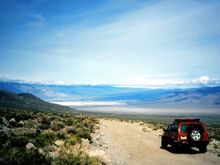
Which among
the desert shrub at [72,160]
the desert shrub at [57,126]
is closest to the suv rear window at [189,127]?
the desert shrub at [72,160]

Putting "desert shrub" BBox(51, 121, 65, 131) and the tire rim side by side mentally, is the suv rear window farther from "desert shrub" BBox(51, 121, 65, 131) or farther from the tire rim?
"desert shrub" BBox(51, 121, 65, 131)

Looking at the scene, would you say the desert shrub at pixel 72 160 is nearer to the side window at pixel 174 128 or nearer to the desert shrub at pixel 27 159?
the desert shrub at pixel 27 159

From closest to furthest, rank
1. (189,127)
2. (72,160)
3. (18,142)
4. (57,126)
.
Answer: (72,160) < (18,142) < (189,127) < (57,126)

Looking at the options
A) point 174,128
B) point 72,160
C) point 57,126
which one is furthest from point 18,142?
point 57,126

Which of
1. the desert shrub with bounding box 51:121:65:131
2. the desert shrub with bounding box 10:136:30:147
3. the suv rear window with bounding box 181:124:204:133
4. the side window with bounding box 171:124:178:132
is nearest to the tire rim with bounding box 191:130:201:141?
the suv rear window with bounding box 181:124:204:133

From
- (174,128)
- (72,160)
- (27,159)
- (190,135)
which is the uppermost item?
(174,128)

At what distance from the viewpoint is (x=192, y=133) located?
54.1ft

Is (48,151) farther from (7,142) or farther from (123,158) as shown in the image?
(123,158)

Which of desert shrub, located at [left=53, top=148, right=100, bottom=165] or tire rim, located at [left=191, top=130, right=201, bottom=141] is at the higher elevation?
tire rim, located at [left=191, top=130, right=201, bottom=141]

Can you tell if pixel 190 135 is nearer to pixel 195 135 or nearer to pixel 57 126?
pixel 195 135

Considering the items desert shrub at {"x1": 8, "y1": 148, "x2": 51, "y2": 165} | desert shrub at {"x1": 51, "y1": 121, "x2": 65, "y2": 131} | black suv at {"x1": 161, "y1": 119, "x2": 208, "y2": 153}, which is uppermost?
black suv at {"x1": 161, "y1": 119, "x2": 208, "y2": 153}

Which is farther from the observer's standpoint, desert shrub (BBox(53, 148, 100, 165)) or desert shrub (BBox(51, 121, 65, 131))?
desert shrub (BBox(51, 121, 65, 131))

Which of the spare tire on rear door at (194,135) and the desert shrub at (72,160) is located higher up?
the spare tire on rear door at (194,135)

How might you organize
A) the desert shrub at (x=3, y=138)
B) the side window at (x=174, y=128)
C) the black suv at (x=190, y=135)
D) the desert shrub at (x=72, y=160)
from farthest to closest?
the side window at (x=174, y=128), the black suv at (x=190, y=135), the desert shrub at (x=3, y=138), the desert shrub at (x=72, y=160)
